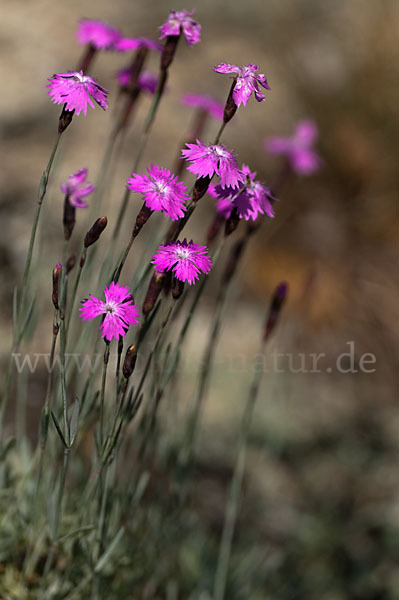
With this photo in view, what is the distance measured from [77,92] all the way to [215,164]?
0.16 metres

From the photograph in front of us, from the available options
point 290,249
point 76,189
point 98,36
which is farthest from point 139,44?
point 290,249

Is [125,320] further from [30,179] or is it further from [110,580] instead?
[30,179]

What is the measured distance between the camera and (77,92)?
65 centimetres

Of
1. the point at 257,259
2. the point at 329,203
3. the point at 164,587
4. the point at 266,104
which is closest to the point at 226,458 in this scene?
Result: the point at 164,587

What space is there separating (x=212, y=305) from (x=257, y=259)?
0.47 m

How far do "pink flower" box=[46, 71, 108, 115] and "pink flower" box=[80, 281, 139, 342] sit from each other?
0.19 metres

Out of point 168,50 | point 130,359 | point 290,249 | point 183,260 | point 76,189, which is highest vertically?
point 290,249

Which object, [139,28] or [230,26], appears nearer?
[139,28]

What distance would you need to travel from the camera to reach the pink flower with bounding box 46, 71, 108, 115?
2.13 feet

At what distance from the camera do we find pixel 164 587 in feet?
3.96

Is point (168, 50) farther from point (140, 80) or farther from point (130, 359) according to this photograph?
point (130, 359)

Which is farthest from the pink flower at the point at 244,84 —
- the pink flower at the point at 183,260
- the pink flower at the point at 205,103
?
the pink flower at the point at 205,103

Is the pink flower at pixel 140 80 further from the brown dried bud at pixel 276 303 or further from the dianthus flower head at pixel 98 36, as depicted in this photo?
the brown dried bud at pixel 276 303

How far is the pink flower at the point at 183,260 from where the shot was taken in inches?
25.9
